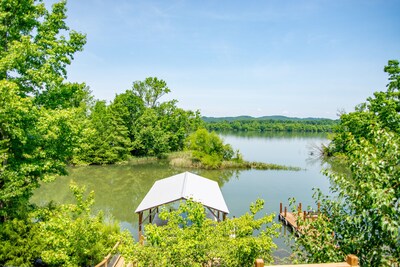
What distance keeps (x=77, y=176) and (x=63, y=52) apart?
21.4 metres

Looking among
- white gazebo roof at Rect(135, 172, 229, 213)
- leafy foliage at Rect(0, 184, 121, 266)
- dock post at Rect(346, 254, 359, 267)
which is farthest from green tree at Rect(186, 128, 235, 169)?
dock post at Rect(346, 254, 359, 267)

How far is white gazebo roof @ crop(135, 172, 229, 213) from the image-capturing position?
36.4ft

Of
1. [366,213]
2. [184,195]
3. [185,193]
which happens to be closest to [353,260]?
[366,213]

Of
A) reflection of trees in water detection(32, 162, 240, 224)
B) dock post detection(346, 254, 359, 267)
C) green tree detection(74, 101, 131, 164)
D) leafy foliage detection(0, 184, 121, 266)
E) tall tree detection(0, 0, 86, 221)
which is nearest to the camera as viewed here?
dock post detection(346, 254, 359, 267)

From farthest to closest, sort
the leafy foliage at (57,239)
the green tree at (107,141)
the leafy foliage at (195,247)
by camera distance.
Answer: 1. the green tree at (107,141)
2. the leafy foliage at (57,239)
3. the leafy foliage at (195,247)

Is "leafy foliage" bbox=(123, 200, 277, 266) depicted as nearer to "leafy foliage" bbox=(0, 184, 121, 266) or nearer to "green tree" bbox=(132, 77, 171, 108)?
"leafy foliage" bbox=(0, 184, 121, 266)

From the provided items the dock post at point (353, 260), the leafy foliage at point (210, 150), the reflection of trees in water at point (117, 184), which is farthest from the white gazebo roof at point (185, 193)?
the leafy foliage at point (210, 150)

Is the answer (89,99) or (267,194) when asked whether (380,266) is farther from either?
(89,99)

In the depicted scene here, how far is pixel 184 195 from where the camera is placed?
10961mm

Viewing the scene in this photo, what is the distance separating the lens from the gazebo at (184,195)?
36.2 ft

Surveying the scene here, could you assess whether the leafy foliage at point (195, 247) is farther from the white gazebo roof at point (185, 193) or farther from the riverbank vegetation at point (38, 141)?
the white gazebo roof at point (185, 193)

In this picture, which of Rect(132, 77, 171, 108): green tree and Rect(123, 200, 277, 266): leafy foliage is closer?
Rect(123, 200, 277, 266): leafy foliage

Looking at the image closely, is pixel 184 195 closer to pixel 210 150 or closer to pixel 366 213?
pixel 366 213

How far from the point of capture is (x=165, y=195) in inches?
468
